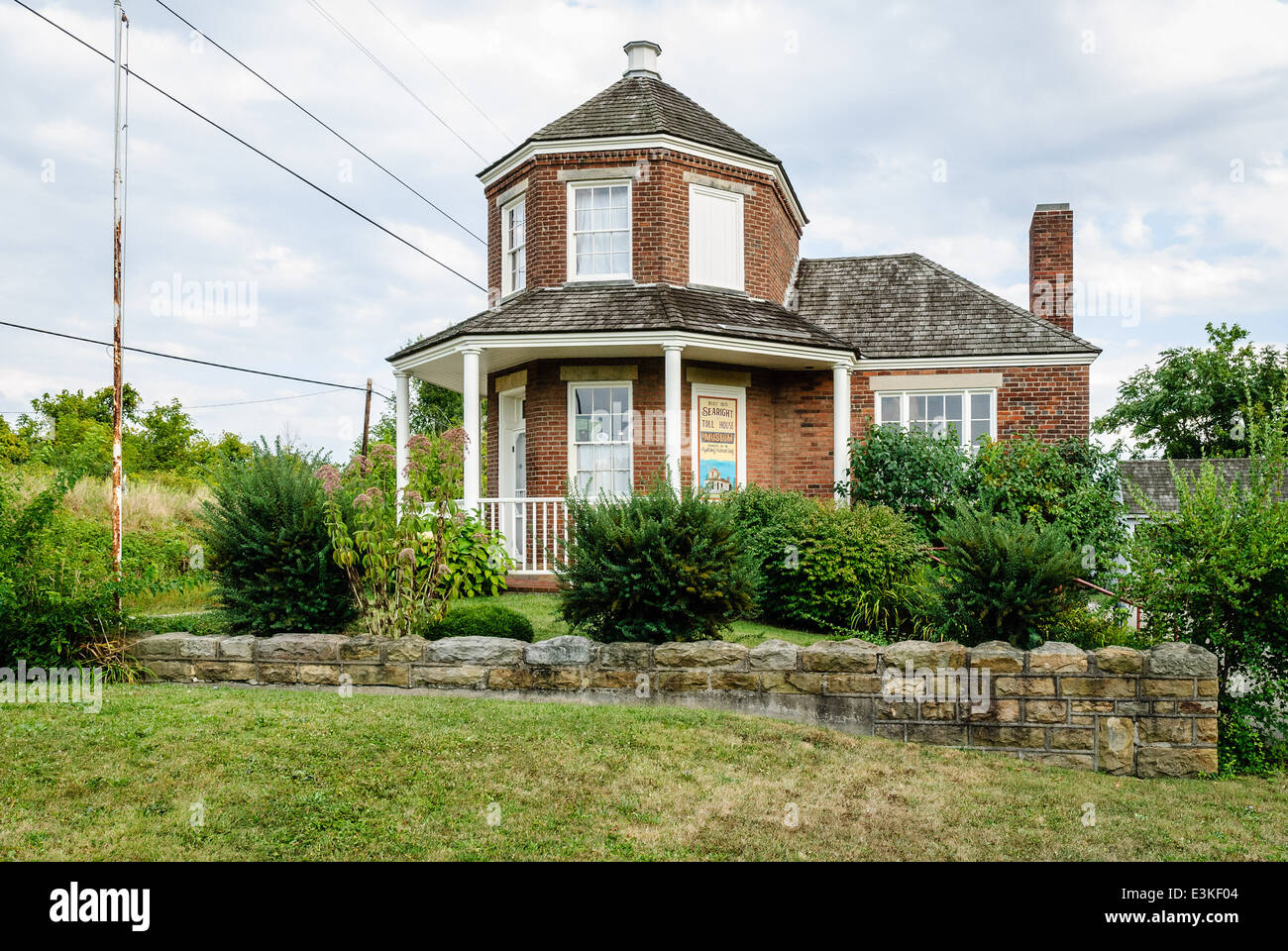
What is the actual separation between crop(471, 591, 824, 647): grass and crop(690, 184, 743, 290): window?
658 cm

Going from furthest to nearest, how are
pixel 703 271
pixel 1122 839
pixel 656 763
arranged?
1. pixel 703 271
2. pixel 656 763
3. pixel 1122 839

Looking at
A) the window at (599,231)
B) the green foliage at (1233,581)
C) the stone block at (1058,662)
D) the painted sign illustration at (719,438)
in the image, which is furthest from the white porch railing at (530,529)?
the green foliage at (1233,581)

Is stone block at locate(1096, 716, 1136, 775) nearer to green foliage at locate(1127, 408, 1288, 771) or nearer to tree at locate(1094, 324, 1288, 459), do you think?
green foliage at locate(1127, 408, 1288, 771)

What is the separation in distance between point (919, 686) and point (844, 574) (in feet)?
8.54

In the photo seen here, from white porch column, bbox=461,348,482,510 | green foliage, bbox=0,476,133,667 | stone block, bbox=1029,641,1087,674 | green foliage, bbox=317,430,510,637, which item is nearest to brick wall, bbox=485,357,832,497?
white porch column, bbox=461,348,482,510

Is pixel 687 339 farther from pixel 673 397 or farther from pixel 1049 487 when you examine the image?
pixel 1049 487

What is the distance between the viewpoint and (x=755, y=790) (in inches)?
231

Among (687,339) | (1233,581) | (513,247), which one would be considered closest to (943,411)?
(687,339)

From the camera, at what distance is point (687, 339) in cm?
1315

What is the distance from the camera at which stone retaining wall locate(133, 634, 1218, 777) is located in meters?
7.29

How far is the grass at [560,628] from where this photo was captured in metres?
9.09

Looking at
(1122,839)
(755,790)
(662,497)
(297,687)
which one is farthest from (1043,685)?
(297,687)

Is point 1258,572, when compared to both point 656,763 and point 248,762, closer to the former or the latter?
point 656,763
